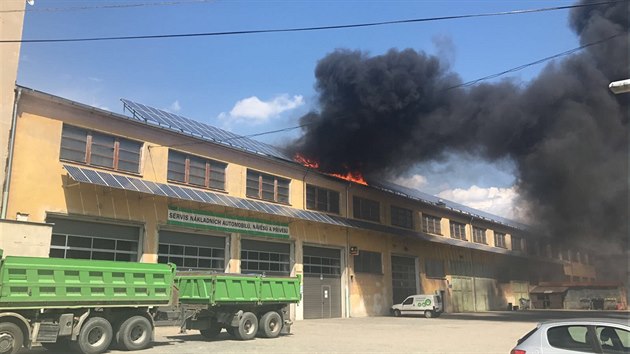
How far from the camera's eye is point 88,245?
60.6 feet

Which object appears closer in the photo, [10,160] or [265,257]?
[10,160]

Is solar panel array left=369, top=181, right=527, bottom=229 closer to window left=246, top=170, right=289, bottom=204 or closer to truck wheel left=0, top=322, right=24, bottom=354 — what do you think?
window left=246, top=170, right=289, bottom=204

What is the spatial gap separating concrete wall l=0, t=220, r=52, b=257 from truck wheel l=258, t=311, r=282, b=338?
7.23 meters

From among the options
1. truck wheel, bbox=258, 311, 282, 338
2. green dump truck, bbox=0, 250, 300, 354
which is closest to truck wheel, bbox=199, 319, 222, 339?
green dump truck, bbox=0, 250, 300, 354

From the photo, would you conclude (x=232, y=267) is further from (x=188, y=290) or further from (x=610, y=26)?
(x=610, y=26)

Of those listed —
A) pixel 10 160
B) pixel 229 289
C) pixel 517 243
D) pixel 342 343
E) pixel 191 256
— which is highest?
pixel 517 243

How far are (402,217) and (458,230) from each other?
9646 millimetres

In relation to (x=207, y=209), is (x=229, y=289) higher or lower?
lower

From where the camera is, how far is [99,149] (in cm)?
1919

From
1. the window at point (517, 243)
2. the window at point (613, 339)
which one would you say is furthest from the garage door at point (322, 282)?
the window at point (517, 243)

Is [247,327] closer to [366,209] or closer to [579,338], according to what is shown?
[579,338]

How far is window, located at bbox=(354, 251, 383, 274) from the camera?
31072mm

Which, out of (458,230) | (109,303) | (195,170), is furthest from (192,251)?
(458,230)

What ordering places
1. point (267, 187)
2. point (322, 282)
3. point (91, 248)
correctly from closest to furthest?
1. point (91, 248)
2. point (267, 187)
3. point (322, 282)
